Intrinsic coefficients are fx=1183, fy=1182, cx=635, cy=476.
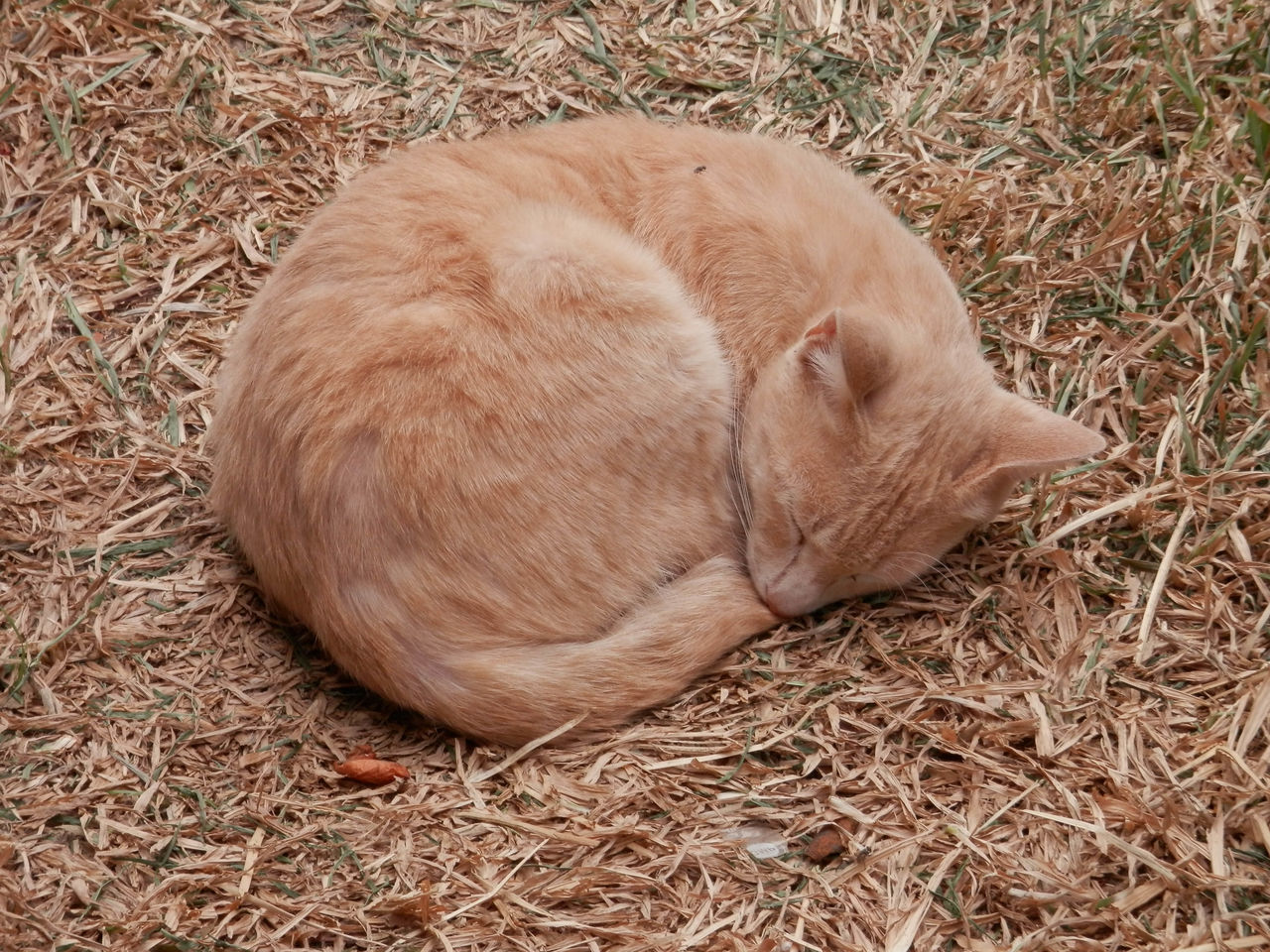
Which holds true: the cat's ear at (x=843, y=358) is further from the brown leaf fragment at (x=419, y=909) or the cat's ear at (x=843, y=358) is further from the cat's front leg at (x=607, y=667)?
the brown leaf fragment at (x=419, y=909)

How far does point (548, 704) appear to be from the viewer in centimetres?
309

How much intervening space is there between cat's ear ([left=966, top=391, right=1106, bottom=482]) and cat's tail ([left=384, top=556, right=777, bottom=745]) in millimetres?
787

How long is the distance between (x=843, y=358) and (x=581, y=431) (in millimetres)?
729

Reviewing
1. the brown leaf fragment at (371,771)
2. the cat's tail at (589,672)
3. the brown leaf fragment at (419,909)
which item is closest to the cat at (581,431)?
the cat's tail at (589,672)

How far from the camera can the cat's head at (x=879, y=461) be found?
10.6ft

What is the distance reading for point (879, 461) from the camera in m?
3.27

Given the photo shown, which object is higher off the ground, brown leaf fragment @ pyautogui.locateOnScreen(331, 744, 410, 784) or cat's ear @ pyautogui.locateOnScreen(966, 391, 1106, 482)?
cat's ear @ pyautogui.locateOnScreen(966, 391, 1106, 482)

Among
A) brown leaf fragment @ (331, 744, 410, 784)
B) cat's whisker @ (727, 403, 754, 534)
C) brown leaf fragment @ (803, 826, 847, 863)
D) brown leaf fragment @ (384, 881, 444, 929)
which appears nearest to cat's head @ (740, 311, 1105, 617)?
cat's whisker @ (727, 403, 754, 534)

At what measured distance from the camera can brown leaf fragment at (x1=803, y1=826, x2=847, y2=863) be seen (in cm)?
295

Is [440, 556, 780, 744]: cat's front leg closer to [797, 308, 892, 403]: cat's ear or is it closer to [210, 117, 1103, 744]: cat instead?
[210, 117, 1103, 744]: cat

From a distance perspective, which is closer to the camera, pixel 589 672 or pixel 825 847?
pixel 825 847

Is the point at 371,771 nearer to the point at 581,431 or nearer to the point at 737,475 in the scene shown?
the point at 581,431

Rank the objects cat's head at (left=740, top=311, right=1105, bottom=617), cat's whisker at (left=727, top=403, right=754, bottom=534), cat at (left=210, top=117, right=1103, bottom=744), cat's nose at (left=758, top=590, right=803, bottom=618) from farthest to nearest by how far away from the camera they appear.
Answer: cat's whisker at (left=727, top=403, right=754, bottom=534)
cat's nose at (left=758, top=590, right=803, bottom=618)
cat's head at (left=740, top=311, right=1105, bottom=617)
cat at (left=210, top=117, right=1103, bottom=744)

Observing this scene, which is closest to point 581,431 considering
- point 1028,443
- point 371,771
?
point 371,771
